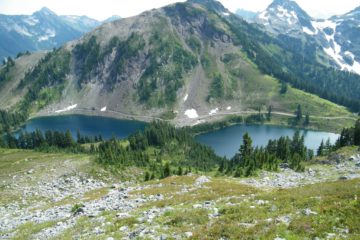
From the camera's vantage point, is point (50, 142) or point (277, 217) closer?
point (277, 217)

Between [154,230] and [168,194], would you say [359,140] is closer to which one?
[168,194]

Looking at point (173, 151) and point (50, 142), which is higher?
point (50, 142)

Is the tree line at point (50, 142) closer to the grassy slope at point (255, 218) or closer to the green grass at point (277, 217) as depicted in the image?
the grassy slope at point (255, 218)

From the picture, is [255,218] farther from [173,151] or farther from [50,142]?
[50,142]

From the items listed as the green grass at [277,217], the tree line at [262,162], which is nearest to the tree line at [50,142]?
the tree line at [262,162]

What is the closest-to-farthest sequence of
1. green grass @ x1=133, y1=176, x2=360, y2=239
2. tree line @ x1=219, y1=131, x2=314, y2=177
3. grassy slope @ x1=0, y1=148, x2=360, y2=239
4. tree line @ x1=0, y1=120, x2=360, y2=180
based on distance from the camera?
1. green grass @ x1=133, y1=176, x2=360, y2=239
2. grassy slope @ x1=0, y1=148, x2=360, y2=239
3. tree line @ x1=219, y1=131, x2=314, y2=177
4. tree line @ x1=0, y1=120, x2=360, y2=180

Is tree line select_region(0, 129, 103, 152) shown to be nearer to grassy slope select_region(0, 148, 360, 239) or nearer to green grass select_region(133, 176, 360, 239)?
grassy slope select_region(0, 148, 360, 239)

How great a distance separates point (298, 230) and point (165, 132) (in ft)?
488

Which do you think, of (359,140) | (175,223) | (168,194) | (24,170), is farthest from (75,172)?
(359,140)

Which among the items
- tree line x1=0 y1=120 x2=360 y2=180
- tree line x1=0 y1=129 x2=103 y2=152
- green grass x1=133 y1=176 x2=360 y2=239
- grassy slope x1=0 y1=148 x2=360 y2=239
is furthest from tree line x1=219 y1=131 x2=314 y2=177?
tree line x1=0 y1=129 x2=103 y2=152

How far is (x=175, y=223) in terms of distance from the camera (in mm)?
26094

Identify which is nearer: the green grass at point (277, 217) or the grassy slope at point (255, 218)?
the green grass at point (277, 217)

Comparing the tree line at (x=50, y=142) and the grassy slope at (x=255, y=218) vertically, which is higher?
the grassy slope at (x=255, y=218)

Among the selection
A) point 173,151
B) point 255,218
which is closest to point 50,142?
point 173,151
